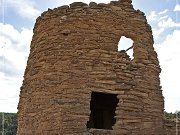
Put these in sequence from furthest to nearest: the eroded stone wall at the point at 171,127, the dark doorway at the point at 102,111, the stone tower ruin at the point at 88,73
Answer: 1. the dark doorway at the point at 102,111
2. the eroded stone wall at the point at 171,127
3. the stone tower ruin at the point at 88,73

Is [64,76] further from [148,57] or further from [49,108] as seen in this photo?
[148,57]


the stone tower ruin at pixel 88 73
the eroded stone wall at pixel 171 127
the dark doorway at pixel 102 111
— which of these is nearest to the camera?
the stone tower ruin at pixel 88 73

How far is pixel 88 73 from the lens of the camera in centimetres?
935

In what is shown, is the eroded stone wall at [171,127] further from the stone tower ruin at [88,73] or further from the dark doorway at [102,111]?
the dark doorway at [102,111]

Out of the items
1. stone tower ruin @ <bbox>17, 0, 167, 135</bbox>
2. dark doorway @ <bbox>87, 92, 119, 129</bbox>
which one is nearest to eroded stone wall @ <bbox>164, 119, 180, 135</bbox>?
stone tower ruin @ <bbox>17, 0, 167, 135</bbox>

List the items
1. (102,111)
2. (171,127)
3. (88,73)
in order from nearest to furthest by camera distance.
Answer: (88,73) < (171,127) < (102,111)

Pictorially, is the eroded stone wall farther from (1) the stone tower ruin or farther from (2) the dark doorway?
(2) the dark doorway

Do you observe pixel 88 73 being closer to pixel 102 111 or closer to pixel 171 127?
pixel 171 127

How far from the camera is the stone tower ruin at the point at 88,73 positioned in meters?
9.20

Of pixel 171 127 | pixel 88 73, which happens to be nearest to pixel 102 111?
pixel 171 127

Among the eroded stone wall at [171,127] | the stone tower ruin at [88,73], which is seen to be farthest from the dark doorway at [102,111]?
the stone tower ruin at [88,73]

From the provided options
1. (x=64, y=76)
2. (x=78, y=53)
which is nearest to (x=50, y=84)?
(x=64, y=76)

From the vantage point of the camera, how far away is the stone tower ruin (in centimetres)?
920

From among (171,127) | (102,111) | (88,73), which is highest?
(88,73)
